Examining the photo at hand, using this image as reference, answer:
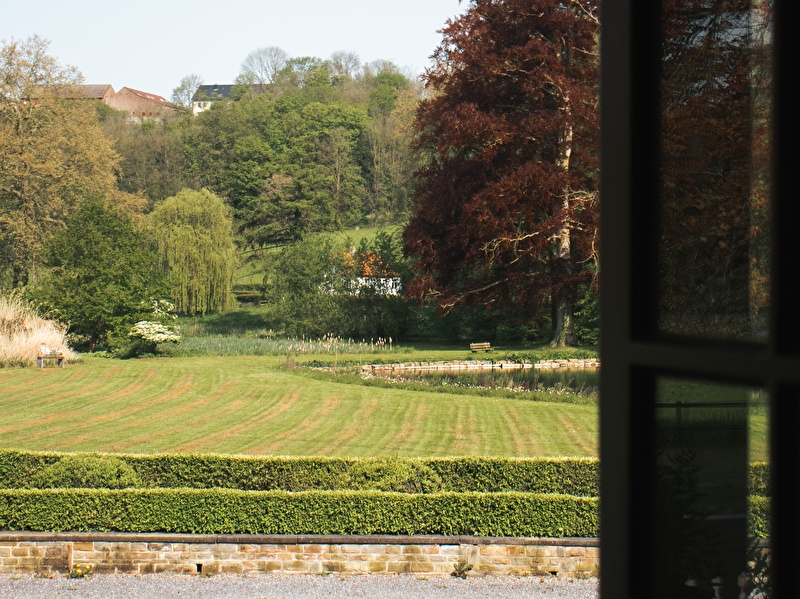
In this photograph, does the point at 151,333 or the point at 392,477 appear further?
the point at 151,333

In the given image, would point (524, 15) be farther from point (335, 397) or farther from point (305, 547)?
point (305, 547)

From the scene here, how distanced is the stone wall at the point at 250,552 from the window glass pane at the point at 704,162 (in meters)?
6.71

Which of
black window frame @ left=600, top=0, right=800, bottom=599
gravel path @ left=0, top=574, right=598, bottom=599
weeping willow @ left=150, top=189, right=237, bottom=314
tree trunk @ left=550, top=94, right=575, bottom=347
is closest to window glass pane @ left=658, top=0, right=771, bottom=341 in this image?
black window frame @ left=600, top=0, right=800, bottom=599

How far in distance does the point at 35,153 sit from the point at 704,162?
2947 centimetres

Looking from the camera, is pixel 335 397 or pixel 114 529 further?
pixel 335 397

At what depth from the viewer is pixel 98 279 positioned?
1980 centimetres

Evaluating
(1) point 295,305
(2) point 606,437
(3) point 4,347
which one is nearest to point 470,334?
(1) point 295,305

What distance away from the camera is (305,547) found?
291 inches

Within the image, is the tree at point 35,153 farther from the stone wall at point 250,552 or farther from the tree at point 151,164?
the stone wall at point 250,552

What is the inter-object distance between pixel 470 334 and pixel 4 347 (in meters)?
12.4

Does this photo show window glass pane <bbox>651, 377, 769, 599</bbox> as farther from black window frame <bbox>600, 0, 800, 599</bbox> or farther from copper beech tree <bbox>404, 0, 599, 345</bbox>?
copper beech tree <bbox>404, 0, 599, 345</bbox>

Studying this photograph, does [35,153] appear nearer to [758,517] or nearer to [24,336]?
[24,336]

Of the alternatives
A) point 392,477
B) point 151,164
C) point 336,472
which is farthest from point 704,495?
point 151,164

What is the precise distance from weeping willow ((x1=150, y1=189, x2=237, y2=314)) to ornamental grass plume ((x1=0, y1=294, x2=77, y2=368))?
7.21m
